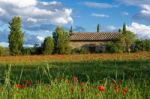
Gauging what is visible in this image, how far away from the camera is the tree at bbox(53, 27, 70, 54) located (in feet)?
195

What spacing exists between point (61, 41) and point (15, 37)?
20.2 feet

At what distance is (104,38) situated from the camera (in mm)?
80500

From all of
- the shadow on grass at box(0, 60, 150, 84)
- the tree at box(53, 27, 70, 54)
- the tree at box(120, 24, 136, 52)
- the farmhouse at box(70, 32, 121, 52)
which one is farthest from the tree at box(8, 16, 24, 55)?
the shadow on grass at box(0, 60, 150, 84)

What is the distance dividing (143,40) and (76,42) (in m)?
21.3

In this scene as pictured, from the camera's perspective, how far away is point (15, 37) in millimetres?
58219

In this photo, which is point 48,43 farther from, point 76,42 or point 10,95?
point 10,95

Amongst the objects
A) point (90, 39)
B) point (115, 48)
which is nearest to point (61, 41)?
point (115, 48)

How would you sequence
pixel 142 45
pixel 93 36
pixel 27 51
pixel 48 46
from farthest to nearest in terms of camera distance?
pixel 93 36 → pixel 142 45 → pixel 48 46 → pixel 27 51

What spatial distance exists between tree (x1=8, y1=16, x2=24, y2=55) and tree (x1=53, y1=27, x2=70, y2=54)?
16.2ft

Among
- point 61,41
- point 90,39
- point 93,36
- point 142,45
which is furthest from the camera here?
point 93,36

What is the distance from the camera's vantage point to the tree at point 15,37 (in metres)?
57.2

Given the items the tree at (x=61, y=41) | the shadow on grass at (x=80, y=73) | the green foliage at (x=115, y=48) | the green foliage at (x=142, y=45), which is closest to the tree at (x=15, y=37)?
the tree at (x=61, y=41)

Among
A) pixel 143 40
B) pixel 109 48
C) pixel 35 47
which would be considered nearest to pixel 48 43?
pixel 35 47

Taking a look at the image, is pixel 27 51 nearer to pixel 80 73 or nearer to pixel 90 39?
pixel 90 39
